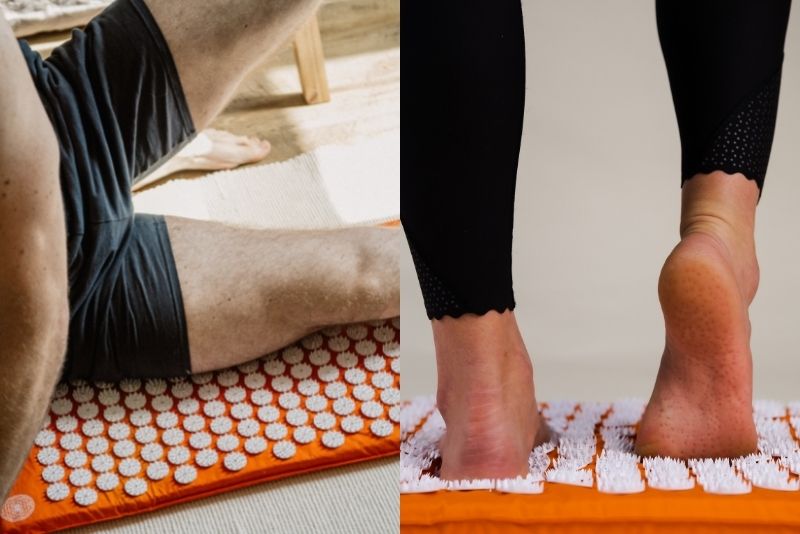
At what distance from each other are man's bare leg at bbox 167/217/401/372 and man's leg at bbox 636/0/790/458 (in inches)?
15.1

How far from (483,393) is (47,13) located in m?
0.41

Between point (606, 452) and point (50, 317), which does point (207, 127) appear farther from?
point (606, 452)

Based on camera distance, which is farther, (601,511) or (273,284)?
(273,284)

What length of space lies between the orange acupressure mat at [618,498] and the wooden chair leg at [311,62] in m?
0.39

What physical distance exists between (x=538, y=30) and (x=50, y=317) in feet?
1.76

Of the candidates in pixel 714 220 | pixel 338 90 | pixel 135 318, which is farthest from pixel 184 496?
pixel 714 220

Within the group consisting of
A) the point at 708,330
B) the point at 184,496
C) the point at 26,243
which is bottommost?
the point at 184,496

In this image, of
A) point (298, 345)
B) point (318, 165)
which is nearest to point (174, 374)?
point (298, 345)

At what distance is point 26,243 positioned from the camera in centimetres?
55

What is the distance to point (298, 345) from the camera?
97 centimetres

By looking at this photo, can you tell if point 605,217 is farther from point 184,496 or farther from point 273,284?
point 184,496
